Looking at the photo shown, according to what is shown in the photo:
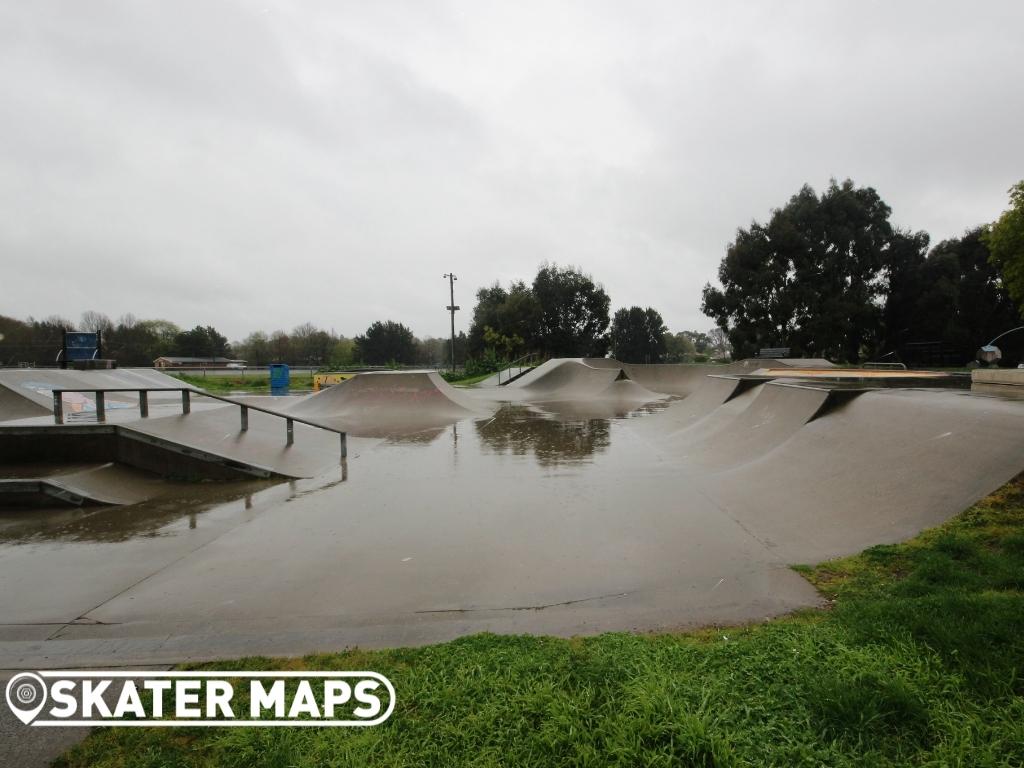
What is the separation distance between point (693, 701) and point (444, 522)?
10.9 feet

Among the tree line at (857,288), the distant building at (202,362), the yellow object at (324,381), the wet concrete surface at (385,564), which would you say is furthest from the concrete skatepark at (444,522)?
the distant building at (202,362)

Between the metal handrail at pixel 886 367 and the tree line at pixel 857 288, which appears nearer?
the metal handrail at pixel 886 367

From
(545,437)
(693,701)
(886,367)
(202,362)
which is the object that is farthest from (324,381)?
(202,362)

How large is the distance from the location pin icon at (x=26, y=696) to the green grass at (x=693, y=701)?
1.55ft

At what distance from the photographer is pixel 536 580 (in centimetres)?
361

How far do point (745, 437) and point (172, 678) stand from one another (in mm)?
7660

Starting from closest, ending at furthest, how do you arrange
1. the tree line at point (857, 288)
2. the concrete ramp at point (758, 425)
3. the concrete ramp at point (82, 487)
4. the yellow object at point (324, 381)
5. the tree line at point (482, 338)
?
the concrete ramp at point (82, 487) → the concrete ramp at point (758, 425) → the yellow object at point (324, 381) → the tree line at point (857, 288) → the tree line at point (482, 338)

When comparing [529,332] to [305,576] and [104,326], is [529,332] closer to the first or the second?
[305,576]

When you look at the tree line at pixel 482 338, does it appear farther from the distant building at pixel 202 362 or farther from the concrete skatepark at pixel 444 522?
the concrete skatepark at pixel 444 522

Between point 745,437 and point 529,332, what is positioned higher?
point 529,332

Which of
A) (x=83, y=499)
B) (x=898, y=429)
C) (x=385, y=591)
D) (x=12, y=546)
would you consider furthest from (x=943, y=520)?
(x=83, y=499)

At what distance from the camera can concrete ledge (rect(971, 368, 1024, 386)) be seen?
8.05 metres

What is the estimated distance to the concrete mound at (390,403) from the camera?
14312 mm

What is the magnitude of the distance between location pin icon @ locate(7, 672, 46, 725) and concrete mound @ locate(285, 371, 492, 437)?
10.9 meters
